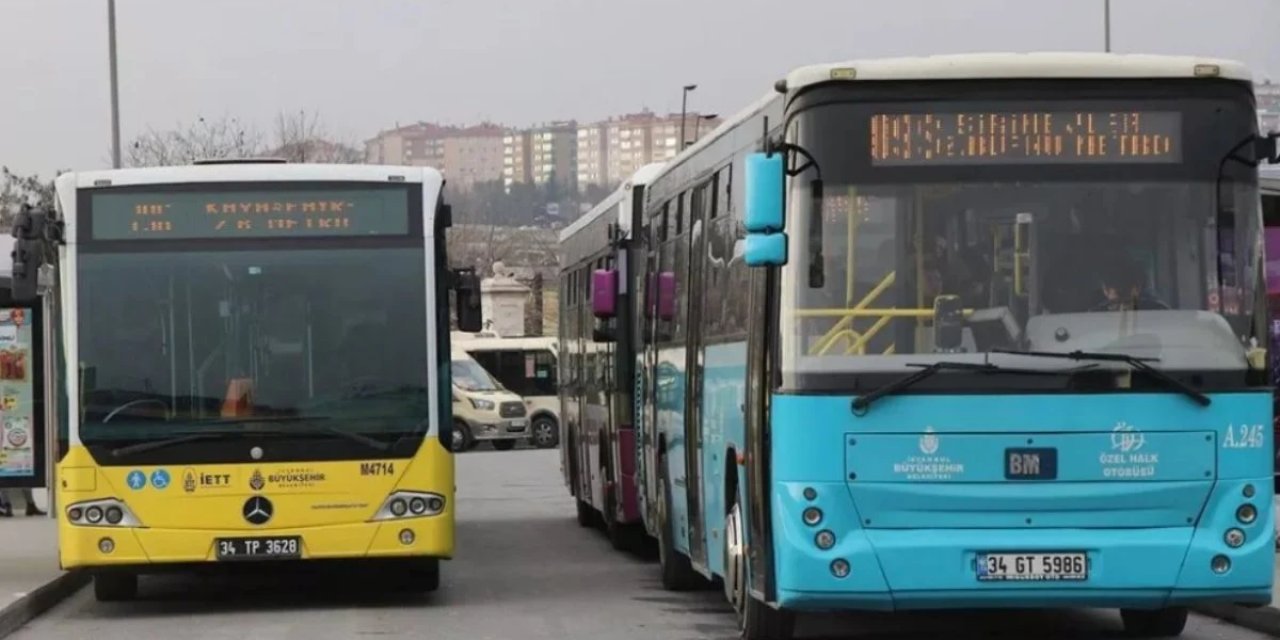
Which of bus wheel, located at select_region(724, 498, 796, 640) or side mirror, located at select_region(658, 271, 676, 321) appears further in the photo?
side mirror, located at select_region(658, 271, 676, 321)

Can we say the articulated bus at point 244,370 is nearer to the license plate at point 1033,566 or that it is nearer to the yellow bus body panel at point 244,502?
the yellow bus body panel at point 244,502

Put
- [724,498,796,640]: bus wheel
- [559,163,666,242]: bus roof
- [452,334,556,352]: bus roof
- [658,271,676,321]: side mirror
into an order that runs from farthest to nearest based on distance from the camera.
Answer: [452,334,556,352]: bus roof < [559,163,666,242]: bus roof < [658,271,676,321]: side mirror < [724,498,796,640]: bus wheel

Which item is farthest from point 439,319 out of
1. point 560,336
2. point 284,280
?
point 560,336

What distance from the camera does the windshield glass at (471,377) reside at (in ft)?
173

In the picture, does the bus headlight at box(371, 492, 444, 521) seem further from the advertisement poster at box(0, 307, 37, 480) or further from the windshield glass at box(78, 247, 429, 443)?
the advertisement poster at box(0, 307, 37, 480)

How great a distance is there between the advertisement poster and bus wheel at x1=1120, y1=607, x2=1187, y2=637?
10.8m

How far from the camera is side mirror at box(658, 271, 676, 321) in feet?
51.0

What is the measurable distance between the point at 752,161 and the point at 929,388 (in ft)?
4.44

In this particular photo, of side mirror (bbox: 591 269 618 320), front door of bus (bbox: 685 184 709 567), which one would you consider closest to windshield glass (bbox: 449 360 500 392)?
side mirror (bbox: 591 269 618 320)

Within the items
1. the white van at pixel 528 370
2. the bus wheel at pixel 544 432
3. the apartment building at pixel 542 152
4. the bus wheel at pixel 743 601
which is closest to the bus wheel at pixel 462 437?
the bus wheel at pixel 544 432

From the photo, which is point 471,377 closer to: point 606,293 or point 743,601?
point 606,293

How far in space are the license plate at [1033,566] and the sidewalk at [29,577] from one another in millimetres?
7017

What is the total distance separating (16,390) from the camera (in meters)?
21.2

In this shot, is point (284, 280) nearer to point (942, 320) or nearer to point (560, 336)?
point (942, 320)
